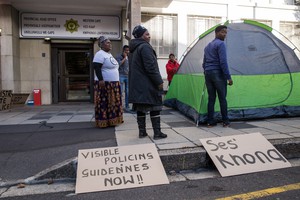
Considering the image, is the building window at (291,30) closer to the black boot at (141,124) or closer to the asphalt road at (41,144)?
the asphalt road at (41,144)

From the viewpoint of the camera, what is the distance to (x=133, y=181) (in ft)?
11.4

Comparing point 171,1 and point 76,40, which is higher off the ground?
point 171,1

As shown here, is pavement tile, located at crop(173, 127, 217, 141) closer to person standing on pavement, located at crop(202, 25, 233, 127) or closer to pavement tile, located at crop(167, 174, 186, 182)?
person standing on pavement, located at crop(202, 25, 233, 127)

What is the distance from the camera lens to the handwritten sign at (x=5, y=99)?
8578mm

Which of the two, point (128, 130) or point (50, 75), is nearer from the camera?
point (128, 130)

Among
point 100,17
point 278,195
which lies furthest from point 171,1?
point 278,195

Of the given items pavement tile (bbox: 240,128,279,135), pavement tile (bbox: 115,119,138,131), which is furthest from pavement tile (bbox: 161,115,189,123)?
pavement tile (bbox: 240,128,279,135)

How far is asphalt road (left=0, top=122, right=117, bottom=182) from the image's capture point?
3905 millimetres

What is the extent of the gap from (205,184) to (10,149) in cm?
311

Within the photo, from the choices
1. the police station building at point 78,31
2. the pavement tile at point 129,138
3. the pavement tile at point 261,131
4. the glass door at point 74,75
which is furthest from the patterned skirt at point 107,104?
the glass door at point 74,75

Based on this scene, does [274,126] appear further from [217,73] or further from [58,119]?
[58,119]

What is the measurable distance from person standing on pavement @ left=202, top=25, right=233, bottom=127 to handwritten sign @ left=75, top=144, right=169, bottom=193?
192cm

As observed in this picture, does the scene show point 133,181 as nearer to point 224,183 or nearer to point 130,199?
point 130,199

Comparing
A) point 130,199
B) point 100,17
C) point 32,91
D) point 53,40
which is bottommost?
point 130,199
